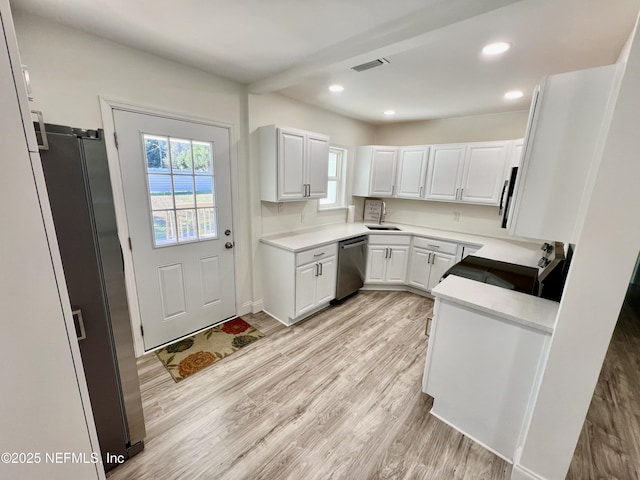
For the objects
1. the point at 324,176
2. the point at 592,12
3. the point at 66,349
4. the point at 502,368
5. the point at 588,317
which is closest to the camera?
the point at 66,349

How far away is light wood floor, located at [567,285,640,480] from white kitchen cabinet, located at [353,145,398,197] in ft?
9.78

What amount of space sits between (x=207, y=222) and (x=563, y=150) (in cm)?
269

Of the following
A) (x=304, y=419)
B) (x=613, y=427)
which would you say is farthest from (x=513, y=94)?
(x=304, y=419)

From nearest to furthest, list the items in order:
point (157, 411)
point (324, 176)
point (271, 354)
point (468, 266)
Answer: point (157, 411) < point (468, 266) < point (271, 354) < point (324, 176)

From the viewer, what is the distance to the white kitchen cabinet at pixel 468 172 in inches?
125

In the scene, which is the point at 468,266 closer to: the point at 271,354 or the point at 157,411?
the point at 271,354

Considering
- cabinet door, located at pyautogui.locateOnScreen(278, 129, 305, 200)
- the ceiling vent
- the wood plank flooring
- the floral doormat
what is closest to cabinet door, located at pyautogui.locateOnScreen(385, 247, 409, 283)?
the wood plank flooring

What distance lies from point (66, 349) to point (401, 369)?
2.24 metres

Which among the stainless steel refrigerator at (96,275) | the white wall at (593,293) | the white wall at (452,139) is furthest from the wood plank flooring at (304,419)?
the white wall at (452,139)

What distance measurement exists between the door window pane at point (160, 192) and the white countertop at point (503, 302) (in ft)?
7.53

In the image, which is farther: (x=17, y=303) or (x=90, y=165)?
(x=90, y=165)

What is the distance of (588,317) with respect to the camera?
1.14m

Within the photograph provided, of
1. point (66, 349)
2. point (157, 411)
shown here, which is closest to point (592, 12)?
point (66, 349)

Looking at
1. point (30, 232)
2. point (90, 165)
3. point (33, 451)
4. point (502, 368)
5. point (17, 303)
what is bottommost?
point (502, 368)
